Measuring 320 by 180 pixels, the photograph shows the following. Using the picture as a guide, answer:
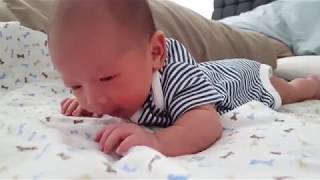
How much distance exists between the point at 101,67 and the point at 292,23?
146cm

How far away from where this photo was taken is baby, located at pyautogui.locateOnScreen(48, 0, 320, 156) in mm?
675

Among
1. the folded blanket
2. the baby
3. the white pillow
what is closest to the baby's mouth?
the baby

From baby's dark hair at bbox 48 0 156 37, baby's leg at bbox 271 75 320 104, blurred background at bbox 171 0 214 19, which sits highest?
baby's dark hair at bbox 48 0 156 37

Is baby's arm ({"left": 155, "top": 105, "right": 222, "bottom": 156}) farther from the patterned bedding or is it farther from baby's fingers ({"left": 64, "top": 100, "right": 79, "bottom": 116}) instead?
baby's fingers ({"left": 64, "top": 100, "right": 79, "bottom": 116})

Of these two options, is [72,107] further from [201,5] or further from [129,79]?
[201,5]

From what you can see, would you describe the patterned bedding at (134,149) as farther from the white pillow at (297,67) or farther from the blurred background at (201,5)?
the blurred background at (201,5)

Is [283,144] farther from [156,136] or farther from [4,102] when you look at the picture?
[4,102]

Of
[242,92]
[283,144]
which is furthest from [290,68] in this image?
[283,144]

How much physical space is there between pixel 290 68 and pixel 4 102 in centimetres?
101

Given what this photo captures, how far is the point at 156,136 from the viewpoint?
666mm

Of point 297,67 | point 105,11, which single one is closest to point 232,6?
point 297,67

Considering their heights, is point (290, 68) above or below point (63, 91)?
below

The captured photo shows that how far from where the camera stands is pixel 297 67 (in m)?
1.62

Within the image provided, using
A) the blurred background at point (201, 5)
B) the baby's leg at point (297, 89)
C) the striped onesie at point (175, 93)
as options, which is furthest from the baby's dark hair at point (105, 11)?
the blurred background at point (201, 5)
